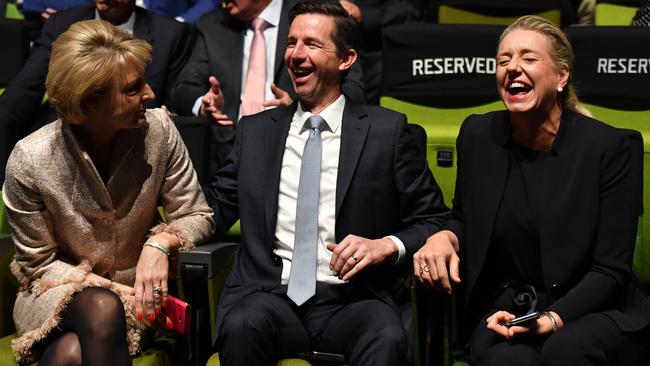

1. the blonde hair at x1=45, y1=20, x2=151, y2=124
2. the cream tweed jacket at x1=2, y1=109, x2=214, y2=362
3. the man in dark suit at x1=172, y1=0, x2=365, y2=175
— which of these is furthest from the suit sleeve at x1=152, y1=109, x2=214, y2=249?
the man in dark suit at x1=172, y1=0, x2=365, y2=175

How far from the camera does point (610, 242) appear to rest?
2100 mm

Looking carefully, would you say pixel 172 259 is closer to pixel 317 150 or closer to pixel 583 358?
pixel 317 150

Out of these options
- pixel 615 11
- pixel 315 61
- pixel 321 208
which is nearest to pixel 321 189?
pixel 321 208

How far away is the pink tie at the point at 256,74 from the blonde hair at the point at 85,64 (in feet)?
3.39

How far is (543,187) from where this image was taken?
216 cm

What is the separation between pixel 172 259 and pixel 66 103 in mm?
416

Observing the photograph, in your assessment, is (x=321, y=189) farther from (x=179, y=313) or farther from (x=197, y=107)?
(x=197, y=107)

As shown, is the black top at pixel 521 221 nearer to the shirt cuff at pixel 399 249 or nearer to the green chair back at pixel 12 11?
the shirt cuff at pixel 399 249

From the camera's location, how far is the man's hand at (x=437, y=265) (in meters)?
2.06

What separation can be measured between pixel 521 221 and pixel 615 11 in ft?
5.84

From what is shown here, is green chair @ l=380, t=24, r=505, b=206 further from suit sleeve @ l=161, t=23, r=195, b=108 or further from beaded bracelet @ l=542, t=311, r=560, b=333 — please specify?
beaded bracelet @ l=542, t=311, r=560, b=333

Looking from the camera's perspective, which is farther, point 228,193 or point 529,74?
point 228,193

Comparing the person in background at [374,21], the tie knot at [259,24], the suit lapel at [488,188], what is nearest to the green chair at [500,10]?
the person in background at [374,21]

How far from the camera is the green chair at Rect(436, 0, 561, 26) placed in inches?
135
